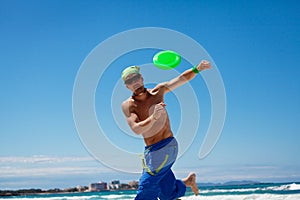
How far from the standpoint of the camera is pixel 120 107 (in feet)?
21.3

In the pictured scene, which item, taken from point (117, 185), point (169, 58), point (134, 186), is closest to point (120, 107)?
point (169, 58)

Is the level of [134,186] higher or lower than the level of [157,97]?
higher

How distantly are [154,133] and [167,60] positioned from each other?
106 cm

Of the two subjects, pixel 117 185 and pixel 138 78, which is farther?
pixel 117 185

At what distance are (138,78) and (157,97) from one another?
0.39 meters

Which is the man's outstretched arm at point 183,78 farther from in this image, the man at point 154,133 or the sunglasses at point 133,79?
the sunglasses at point 133,79

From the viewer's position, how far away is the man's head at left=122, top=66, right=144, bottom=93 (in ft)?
20.3

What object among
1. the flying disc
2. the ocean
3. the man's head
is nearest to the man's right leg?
the man's head

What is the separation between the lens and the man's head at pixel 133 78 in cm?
619

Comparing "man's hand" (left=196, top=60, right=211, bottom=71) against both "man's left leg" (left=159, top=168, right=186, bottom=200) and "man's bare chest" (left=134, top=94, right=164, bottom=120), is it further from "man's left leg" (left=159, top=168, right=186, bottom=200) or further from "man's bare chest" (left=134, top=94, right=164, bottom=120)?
"man's left leg" (left=159, top=168, right=186, bottom=200)

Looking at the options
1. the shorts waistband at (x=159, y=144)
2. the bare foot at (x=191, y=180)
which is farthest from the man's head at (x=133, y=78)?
the bare foot at (x=191, y=180)

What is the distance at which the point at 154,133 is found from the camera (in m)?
6.35

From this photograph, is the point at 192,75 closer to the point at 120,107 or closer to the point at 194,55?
the point at 194,55

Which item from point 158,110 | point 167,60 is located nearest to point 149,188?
point 158,110
